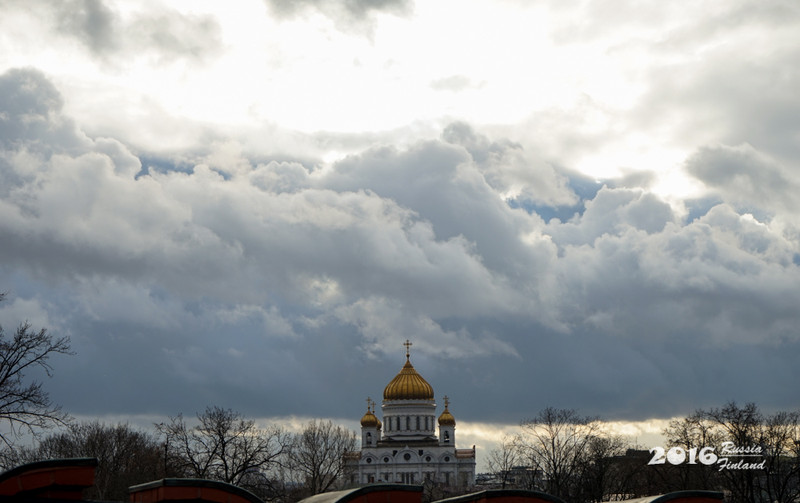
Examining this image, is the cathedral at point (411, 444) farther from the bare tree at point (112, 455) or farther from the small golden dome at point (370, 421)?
the bare tree at point (112, 455)

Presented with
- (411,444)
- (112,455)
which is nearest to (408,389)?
(411,444)

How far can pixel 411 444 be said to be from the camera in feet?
490

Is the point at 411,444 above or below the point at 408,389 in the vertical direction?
below

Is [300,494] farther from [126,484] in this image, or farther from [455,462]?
[455,462]

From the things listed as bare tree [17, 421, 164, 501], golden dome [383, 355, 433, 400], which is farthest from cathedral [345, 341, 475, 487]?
bare tree [17, 421, 164, 501]

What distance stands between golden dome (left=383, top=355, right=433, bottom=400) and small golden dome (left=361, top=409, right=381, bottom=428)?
3932 mm

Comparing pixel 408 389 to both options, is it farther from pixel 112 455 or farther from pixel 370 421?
pixel 112 455

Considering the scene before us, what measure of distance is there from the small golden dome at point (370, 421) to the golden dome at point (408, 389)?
12.9 ft

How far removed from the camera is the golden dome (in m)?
150

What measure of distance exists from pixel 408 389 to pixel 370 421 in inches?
337

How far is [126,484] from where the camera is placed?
255 feet

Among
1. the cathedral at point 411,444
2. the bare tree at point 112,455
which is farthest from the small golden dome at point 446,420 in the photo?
the bare tree at point 112,455

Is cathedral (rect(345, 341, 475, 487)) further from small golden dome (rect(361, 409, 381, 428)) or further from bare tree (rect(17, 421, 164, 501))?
bare tree (rect(17, 421, 164, 501))

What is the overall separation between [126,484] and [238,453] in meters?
11.7
